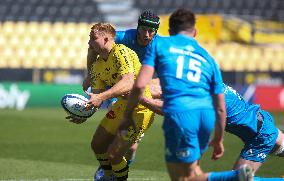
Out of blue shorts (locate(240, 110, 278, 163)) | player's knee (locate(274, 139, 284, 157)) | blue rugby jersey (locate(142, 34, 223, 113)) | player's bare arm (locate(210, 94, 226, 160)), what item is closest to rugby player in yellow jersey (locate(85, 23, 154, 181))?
blue shorts (locate(240, 110, 278, 163))

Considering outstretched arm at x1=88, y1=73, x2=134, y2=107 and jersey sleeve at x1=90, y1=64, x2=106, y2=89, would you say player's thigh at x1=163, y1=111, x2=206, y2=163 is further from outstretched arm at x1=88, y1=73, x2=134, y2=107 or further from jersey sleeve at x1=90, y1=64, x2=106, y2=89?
jersey sleeve at x1=90, y1=64, x2=106, y2=89

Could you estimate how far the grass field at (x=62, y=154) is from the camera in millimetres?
11961

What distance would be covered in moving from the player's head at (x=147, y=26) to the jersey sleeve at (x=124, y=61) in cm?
66

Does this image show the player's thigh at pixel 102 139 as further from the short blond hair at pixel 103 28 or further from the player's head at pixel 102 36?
the short blond hair at pixel 103 28

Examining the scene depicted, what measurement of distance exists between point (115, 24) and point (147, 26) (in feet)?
67.9

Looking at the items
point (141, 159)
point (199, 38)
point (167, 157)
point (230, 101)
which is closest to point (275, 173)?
point (141, 159)

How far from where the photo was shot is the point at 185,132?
6988 millimetres

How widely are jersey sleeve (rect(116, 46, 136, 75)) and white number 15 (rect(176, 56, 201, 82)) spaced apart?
6.59 ft

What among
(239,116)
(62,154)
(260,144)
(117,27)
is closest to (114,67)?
(239,116)

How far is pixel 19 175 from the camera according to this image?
11.6 m

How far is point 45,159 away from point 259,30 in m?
17.8

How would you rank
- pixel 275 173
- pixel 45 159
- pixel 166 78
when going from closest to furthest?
pixel 166 78
pixel 275 173
pixel 45 159

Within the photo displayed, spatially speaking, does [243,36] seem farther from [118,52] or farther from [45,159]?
[118,52]

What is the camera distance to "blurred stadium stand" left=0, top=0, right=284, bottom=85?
95.5ft
